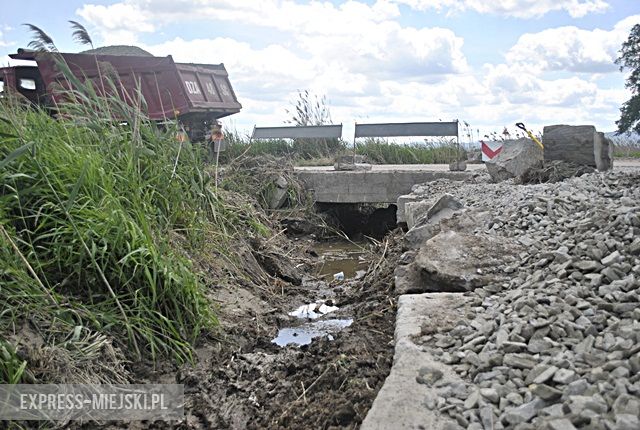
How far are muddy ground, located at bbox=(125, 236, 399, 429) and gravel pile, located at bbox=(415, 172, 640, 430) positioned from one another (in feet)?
1.54

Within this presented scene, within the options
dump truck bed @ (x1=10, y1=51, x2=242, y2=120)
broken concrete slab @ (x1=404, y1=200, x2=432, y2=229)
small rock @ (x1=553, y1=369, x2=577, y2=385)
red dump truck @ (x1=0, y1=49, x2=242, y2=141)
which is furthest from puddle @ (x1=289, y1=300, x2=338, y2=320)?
dump truck bed @ (x1=10, y1=51, x2=242, y2=120)

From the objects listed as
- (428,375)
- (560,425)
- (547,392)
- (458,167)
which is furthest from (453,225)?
(458,167)

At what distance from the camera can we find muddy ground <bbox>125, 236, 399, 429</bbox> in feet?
11.2

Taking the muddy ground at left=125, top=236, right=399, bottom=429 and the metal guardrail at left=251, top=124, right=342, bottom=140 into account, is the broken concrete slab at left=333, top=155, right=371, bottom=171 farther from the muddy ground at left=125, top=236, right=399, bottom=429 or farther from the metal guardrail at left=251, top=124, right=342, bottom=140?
the muddy ground at left=125, top=236, right=399, bottom=429

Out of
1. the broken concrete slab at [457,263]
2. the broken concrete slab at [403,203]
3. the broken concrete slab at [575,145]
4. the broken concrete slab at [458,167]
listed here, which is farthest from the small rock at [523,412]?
the broken concrete slab at [458,167]

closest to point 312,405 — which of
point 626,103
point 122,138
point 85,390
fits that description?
point 85,390

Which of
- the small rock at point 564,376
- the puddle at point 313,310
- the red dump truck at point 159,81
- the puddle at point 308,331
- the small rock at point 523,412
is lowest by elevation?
the puddle at point 313,310

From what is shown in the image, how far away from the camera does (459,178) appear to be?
34.7 feet

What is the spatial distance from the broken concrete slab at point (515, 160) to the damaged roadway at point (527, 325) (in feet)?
11.9

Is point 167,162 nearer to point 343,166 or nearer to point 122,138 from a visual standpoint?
point 122,138

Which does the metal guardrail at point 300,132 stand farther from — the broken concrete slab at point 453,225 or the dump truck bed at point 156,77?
the broken concrete slab at point 453,225

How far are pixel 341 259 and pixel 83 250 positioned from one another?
16.9 ft

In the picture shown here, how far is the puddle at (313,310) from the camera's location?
19.5 feet

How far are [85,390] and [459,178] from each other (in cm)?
790
